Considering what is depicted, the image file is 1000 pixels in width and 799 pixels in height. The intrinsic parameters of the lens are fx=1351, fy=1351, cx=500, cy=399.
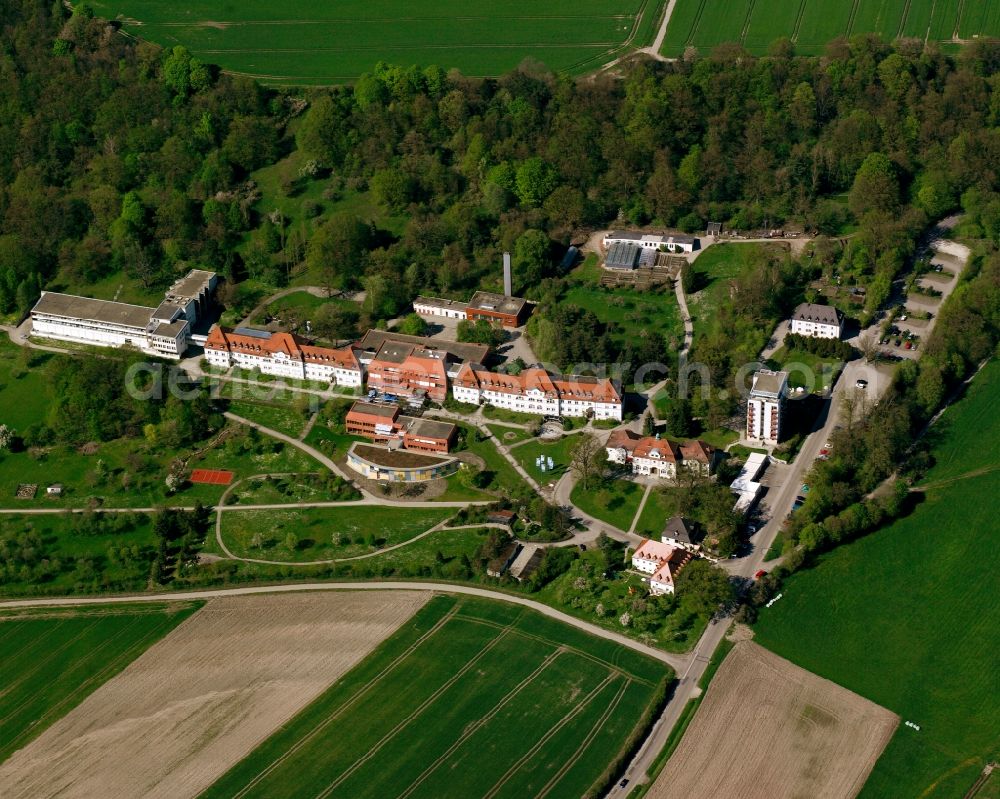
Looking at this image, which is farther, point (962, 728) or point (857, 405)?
point (857, 405)

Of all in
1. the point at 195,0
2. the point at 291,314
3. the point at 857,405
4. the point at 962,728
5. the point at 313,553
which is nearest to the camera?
the point at 962,728

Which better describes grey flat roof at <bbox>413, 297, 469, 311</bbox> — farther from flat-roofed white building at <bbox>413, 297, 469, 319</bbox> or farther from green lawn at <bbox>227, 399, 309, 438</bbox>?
green lawn at <bbox>227, 399, 309, 438</bbox>

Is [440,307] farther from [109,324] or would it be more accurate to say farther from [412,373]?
[109,324]

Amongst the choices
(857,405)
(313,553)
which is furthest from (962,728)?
(313,553)

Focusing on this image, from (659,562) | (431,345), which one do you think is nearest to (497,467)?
(431,345)

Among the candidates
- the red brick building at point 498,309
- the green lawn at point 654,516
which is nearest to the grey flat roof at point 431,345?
the red brick building at point 498,309

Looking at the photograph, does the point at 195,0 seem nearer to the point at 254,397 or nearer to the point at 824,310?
the point at 254,397

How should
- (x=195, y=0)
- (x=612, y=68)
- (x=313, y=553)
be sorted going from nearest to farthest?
(x=313, y=553)
(x=612, y=68)
(x=195, y=0)
